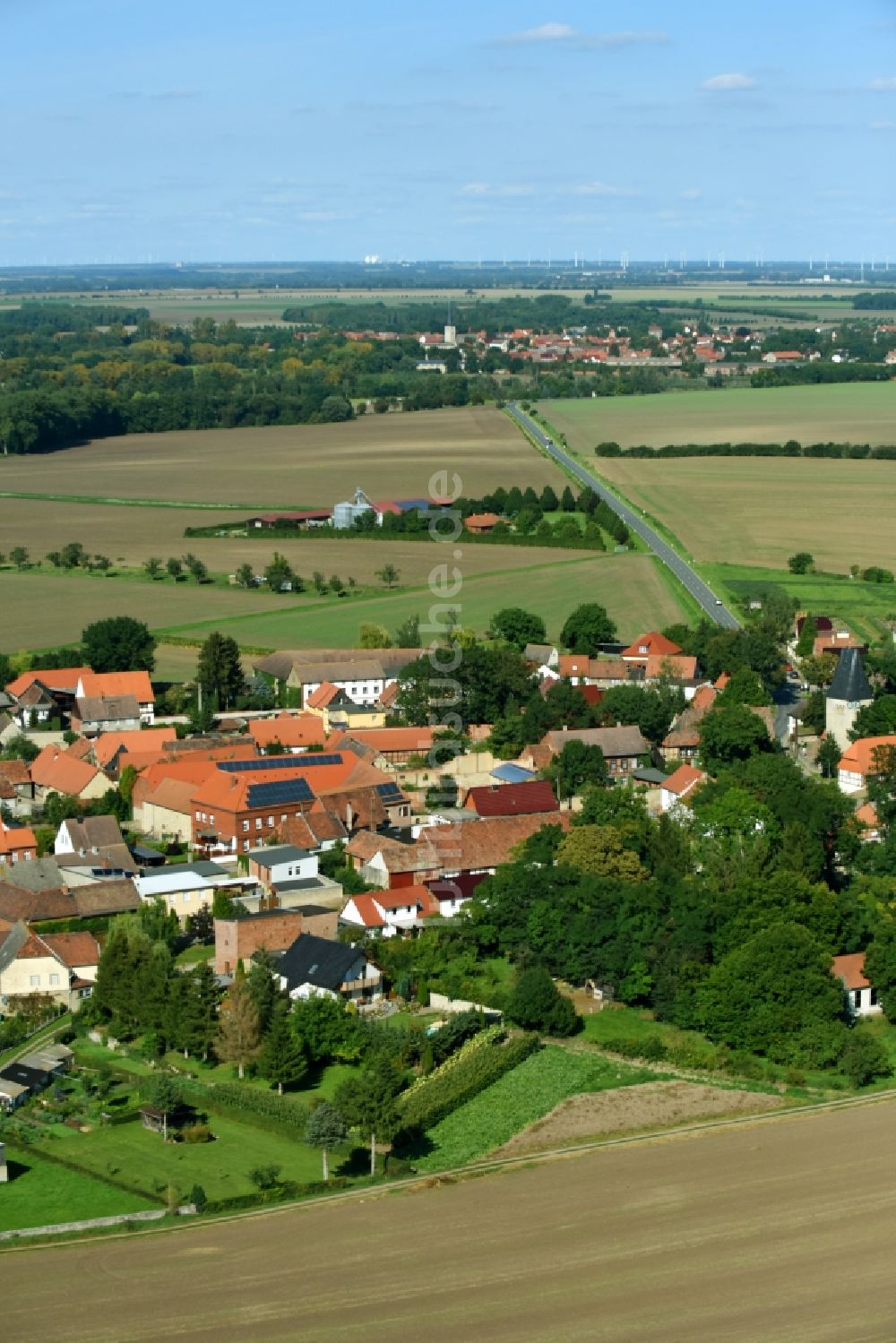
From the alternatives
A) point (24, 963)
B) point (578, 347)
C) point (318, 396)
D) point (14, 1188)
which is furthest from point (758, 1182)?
point (578, 347)

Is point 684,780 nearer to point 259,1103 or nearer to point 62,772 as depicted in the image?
point 62,772

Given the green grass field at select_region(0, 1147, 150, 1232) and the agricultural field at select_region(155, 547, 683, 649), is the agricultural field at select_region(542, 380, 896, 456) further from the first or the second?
the green grass field at select_region(0, 1147, 150, 1232)

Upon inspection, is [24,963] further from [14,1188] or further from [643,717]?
[643,717]

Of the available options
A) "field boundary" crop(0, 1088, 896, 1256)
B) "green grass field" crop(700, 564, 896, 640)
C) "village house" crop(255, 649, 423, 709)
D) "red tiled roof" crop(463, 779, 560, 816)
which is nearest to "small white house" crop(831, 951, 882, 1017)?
"field boundary" crop(0, 1088, 896, 1256)

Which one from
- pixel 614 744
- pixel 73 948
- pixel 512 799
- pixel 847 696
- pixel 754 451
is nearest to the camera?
pixel 73 948

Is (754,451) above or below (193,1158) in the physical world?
above

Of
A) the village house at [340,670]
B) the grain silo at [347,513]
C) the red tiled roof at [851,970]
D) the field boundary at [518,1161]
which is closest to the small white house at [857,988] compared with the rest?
the red tiled roof at [851,970]

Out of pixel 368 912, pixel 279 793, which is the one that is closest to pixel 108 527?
pixel 279 793
